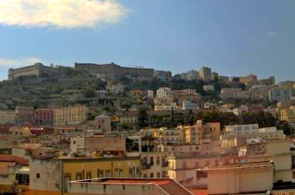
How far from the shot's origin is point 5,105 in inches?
6216

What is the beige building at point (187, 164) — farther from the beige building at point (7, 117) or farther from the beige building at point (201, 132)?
the beige building at point (7, 117)

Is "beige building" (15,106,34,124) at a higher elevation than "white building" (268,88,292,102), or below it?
below

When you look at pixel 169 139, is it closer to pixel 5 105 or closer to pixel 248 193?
pixel 248 193

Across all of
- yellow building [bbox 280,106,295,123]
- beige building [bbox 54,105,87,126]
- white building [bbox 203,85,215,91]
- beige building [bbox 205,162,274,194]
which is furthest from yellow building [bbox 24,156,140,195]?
white building [bbox 203,85,215,91]

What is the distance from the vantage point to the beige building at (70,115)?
13562cm

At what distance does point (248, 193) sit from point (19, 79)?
18344 cm

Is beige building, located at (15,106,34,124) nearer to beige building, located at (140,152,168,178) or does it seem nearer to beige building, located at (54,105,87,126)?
beige building, located at (54,105,87,126)

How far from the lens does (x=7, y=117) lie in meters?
142

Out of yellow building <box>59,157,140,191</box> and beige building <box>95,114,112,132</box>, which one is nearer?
yellow building <box>59,157,140,191</box>

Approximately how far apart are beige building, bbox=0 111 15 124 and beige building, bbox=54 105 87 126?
39.9 feet

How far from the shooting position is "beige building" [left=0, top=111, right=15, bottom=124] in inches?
5482

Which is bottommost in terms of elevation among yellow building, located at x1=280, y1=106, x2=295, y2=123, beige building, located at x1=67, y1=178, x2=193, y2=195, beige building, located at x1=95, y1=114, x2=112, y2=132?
beige building, located at x1=67, y1=178, x2=193, y2=195

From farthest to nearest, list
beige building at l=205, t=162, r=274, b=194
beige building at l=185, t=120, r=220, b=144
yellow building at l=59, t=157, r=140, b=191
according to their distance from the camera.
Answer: beige building at l=185, t=120, r=220, b=144 < yellow building at l=59, t=157, r=140, b=191 < beige building at l=205, t=162, r=274, b=194

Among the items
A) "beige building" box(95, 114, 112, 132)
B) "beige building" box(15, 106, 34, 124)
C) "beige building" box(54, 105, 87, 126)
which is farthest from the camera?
"beige building" box(15, 106, 34, 124)
